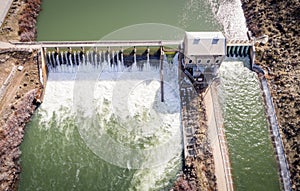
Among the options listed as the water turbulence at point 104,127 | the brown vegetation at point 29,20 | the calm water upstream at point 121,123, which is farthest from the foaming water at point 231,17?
the brown vegetation at point 29,20

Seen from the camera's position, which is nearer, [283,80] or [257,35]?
[283,80]

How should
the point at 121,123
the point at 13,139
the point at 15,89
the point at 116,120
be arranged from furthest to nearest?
1. the point at 15,89
2. the point at 116,120
3. the point at 121,123
4. the point at 13,139

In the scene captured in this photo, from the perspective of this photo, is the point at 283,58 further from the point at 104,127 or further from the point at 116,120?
the point at 104,127

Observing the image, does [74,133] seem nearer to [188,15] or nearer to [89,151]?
[89,151]

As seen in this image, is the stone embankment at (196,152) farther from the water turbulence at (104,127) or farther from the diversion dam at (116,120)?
the water turbulence at (104,127)

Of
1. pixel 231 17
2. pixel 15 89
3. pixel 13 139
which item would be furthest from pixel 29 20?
pixel 231 17

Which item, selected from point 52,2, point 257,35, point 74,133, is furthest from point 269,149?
point 52,2
